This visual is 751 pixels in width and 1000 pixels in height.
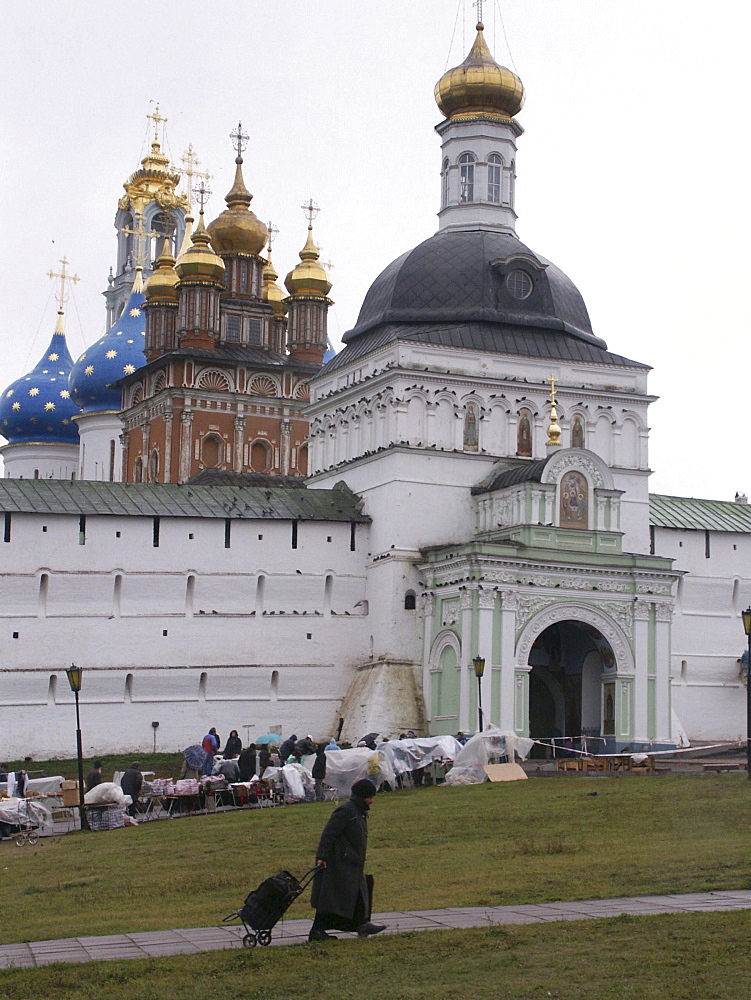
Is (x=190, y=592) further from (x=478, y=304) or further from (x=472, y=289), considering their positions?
(x=472, y=289)

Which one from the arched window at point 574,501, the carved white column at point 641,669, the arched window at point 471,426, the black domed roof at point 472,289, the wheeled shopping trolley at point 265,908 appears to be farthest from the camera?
the black domed roof at point 472,289

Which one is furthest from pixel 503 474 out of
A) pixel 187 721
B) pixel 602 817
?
pixel 602 817

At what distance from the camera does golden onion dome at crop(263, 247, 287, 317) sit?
5516 cm

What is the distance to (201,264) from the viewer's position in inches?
1977

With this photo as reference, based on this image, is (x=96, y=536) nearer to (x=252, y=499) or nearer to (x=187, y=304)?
(x=252, y=499)

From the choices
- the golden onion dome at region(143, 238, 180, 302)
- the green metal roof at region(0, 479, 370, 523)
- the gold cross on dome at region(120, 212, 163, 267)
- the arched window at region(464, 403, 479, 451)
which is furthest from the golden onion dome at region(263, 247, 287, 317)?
the gold cross on dome at region(120, 212, 163, 267)

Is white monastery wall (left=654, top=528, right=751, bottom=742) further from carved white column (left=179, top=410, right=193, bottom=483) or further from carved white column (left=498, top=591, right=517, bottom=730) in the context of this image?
carved white column (left=179, top=410, right=193, bottom=483)

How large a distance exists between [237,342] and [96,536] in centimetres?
1786

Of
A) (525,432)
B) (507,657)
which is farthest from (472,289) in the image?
(507,657)

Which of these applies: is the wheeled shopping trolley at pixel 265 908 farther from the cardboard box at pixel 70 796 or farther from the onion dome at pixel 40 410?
the onion dome at pixel 40 410

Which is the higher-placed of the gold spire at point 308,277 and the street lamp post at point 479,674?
the gold spire at point 308,277

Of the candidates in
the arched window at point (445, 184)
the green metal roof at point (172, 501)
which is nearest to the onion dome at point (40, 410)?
the arched window at point (445, 184)

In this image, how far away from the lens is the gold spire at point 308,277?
53.1 metres

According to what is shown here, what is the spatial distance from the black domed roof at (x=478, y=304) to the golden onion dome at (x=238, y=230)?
46.5ft
